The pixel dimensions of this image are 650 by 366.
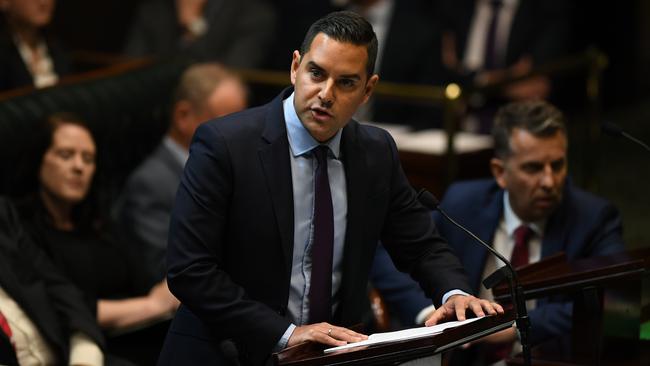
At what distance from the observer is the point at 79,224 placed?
4.16 meters

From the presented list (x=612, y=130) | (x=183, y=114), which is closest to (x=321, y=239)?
(x=612, y=130)

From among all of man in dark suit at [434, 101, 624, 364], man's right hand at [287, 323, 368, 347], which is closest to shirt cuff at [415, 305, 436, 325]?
man in dark suit at [434, 101, 624, 364]

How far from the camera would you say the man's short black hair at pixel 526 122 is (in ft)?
12.2

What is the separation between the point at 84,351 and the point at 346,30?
1.51 meters

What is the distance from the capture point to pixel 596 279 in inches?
115

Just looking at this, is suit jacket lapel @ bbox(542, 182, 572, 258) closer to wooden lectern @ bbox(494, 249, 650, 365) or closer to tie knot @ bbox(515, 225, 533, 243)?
tie knot @ bbox(515, 225, 533, 243)

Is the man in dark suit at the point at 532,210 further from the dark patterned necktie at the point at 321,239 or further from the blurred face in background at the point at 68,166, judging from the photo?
the blurred face in background at the point at 68,166

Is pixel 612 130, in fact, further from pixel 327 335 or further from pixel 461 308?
pixel 327 335

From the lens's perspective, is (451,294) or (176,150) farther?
(176,150)

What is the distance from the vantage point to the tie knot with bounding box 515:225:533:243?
3.75 metres

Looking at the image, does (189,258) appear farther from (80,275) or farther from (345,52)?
(80,275)

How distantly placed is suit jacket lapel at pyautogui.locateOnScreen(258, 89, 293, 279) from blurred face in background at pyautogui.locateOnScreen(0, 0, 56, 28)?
2.93 meters

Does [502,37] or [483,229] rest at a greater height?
[502,37]

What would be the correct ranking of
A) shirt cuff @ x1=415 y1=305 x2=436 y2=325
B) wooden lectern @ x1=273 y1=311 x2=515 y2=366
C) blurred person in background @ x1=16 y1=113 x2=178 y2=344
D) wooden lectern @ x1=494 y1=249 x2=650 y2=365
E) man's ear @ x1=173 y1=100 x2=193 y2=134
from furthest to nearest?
man's ear @ x1=173 y1=100 x2=193 y2=134 → blurred person in background @ x1=16 y1=113 x2=178 y2=344 → shirt cuff @ x1=415 y1=305 x2=436 y2=325 → wooden lectern @ x1=494 y1=249 x2=650 y2=365 → wooden lectern @ x1=273 y1=311 x2=515 y2=366
